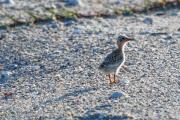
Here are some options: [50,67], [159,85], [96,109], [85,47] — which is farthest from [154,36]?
[96,109]

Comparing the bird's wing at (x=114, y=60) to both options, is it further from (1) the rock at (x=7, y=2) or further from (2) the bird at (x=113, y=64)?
(1) the rock at (x=7, y=2)

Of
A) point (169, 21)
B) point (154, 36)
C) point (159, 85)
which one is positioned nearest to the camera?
point (159, 85)

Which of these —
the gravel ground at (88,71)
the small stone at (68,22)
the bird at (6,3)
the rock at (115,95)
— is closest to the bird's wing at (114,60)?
the gravel ground at (88,71)

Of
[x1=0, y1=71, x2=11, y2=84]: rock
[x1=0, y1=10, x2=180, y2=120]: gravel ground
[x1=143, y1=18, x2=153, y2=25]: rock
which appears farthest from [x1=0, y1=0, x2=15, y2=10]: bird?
[x1=0, y1=71, x2=11, y2=84]: rock

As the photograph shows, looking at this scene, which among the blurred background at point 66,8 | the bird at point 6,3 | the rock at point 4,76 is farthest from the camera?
the bird at point 6,3

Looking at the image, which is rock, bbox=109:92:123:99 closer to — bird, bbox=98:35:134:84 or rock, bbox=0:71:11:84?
bird, bbox=98:35:134:84

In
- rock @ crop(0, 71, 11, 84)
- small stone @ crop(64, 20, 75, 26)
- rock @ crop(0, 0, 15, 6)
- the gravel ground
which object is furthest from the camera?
rock @ crop(0, 0, 15, 6)

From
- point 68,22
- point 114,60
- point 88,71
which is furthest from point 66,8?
point 114,60

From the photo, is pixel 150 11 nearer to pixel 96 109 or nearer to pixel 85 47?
pixel 85 47

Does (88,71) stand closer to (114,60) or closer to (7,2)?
(114,60)
